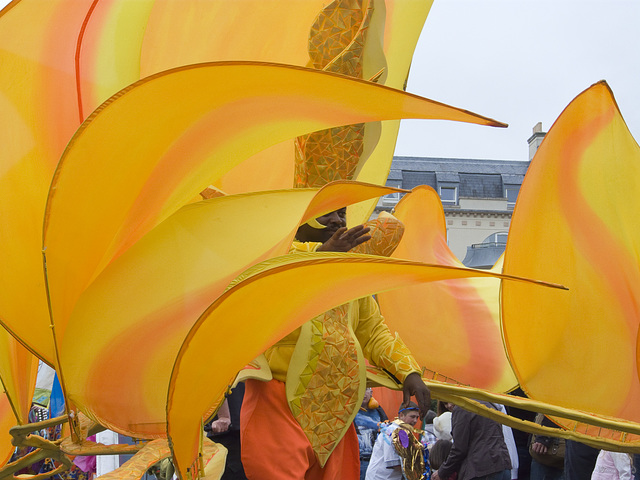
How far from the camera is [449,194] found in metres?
28.5

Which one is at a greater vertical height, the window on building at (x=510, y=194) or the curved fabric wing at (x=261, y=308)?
the window on building at (x=510, y=194)

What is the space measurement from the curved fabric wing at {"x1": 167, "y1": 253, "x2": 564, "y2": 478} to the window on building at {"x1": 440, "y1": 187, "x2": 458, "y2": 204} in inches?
1041

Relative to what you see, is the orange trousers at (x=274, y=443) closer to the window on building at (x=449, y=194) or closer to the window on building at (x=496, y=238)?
the window on building at (x=496, y=238)

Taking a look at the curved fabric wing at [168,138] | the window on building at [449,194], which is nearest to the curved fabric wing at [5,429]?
the curved fabric wing at [168,138]

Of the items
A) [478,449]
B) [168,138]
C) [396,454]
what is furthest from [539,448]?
[168,138]

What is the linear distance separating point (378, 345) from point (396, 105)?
1.25 metres

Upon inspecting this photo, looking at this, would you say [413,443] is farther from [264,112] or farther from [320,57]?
[264,112]

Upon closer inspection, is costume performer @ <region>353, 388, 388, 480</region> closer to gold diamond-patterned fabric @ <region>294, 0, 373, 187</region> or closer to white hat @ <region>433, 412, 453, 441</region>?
white hat @ <region>433, 412, 453, 441</region>

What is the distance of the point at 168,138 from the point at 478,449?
3400 millimetres

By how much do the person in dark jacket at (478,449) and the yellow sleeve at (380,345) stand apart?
6.46 feet

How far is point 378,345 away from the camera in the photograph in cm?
291

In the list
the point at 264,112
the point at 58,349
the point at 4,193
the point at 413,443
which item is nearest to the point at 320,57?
the point at 264,112

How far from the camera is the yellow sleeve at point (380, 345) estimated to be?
9.09ft

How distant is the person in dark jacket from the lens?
4.64 meters
